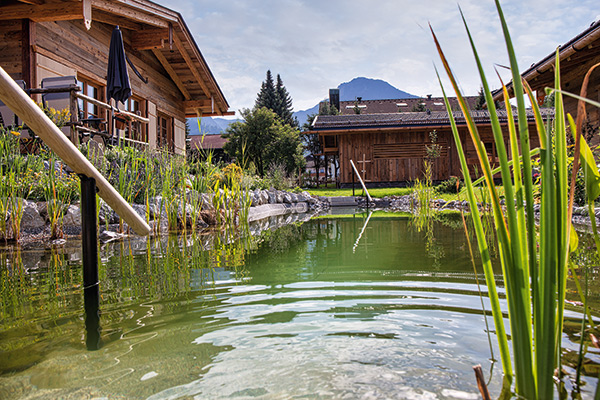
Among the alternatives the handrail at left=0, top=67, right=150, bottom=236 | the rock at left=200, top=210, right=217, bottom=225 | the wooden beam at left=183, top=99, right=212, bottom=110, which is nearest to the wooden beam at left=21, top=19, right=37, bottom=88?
the rock at left=200, top=210, right=217, bottom=225

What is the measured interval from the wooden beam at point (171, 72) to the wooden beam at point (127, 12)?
2.14 meters

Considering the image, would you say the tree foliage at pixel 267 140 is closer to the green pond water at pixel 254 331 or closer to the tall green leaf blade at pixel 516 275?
the green pond water at pixel 254 331

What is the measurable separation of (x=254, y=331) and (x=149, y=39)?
10675mm

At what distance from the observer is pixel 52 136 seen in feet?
5.84

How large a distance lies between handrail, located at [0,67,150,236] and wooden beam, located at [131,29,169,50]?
9.49 meters

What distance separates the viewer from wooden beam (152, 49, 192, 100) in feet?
40.3

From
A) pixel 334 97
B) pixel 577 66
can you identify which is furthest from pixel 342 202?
pixel 334 97

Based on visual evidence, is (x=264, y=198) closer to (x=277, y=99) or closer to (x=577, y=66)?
(x=577, y=66)

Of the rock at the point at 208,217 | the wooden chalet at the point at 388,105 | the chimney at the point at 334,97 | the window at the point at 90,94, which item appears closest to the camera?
the rock at the point at 208,217

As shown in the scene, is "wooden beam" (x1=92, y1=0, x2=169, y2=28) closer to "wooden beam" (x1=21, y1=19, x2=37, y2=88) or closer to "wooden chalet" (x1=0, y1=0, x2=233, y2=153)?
"wooden chalet" (x1=0, y1=0, x2=233, y2=153)

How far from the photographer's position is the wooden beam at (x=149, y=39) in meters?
10.5

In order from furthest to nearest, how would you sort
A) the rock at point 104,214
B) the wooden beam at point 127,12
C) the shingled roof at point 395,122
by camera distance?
1. the shingled roof at point 395,122
2. the wooden beam at point 127,12
3. the rock at point 104,214

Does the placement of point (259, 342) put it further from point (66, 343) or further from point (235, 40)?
point (235, 40)

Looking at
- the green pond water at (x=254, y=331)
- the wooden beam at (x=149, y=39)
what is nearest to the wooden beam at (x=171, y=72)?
the wooden beam at (x=149, y=39)
